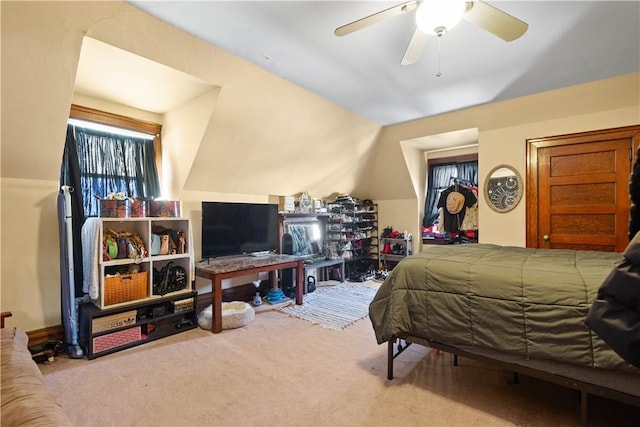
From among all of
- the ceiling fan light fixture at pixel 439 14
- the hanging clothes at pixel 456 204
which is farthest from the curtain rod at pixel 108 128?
the hanging clothes at pixel 456 204

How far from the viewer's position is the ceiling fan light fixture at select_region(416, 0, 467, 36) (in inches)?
63.4

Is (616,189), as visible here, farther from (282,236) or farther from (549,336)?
(282,236)

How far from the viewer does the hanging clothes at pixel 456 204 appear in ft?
16.7

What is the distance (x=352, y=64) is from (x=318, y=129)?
4.41 ft

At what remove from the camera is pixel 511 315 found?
1.68 meters

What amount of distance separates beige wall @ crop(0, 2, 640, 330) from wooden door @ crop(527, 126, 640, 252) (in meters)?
0.15

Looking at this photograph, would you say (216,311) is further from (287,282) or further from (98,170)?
(98,170)

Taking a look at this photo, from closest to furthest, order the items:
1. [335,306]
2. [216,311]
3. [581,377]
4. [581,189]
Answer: [581,377] < [216,311] < [581,189] < [335,306]

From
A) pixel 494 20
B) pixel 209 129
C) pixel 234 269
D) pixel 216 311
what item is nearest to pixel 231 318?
pixel 216 311

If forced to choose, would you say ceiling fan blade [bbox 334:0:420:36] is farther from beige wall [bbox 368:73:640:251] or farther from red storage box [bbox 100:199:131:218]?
beige wall [bbox 368:73:640:251]

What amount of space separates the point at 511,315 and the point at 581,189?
286 centimetres

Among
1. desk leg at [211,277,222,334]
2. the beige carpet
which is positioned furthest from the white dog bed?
the beige carpet

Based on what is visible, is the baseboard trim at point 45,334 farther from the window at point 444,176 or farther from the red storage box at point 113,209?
the window at point 444,176

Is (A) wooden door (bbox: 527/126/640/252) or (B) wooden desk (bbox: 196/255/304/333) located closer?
(B) wooden desk (bbox: 196/255/304/333)
